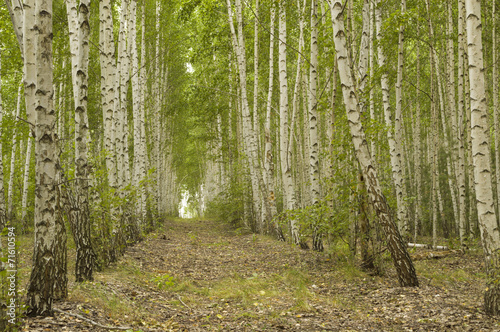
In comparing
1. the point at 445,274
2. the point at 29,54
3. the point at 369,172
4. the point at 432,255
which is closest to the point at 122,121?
the point at 29,54

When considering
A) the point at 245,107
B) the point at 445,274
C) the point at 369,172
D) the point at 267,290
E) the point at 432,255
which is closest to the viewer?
the point at 369,172

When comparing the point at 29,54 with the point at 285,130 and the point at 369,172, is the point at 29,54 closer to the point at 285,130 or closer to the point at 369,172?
the point at 369,172

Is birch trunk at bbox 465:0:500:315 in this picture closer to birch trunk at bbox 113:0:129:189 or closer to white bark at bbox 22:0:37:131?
white bark at bbox 22:0:37:131

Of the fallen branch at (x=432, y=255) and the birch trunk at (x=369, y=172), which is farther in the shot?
the fallen branch at (x=432, y=255)

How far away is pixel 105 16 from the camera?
789 centimetres

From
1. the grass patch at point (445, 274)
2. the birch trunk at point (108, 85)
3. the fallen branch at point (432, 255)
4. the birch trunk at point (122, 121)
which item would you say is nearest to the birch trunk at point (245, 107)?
the birch trunk at point (122, 121)

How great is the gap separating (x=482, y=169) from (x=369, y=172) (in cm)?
159

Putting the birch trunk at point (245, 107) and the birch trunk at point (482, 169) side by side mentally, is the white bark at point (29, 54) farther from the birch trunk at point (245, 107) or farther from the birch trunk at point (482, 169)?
the birch trunk at point (245, 107)

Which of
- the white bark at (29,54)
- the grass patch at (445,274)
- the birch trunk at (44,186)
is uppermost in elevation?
the white bark at (29,54)

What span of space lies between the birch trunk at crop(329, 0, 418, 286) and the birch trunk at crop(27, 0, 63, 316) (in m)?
4.29

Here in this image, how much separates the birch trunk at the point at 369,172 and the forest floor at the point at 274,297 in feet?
1.14

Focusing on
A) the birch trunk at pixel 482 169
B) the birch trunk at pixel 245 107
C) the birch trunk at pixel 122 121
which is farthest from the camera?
the birch trunk at pixel 245 107

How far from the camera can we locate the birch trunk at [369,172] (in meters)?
5.72

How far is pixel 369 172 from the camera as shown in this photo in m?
5.86
